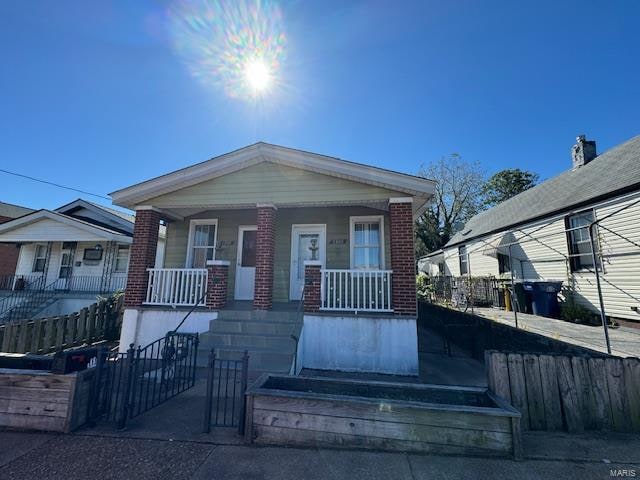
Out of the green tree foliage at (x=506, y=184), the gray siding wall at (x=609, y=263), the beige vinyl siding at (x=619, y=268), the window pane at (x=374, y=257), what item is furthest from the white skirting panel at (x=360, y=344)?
the green tree foliage at (x=506, y=184)

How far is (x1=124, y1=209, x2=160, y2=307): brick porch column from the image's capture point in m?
7.08

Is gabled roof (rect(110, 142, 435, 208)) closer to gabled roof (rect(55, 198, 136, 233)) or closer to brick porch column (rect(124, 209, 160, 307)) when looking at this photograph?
brick porch column (rect(124, 209, 160, 307))

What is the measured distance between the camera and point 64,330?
7871 mm

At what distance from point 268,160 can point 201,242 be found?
372 centimetres

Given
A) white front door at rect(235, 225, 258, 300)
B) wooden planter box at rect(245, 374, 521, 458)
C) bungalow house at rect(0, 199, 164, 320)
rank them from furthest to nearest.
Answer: bungalow house at rect(0, 199, 164, 320) → white front door at rect(235, 225, 258, 300) → wooden planter box at rect(245, 374, 521, 458)

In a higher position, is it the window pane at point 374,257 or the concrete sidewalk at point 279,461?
the window pane at point 374,257

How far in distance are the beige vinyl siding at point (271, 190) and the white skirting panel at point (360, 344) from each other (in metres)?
2.79

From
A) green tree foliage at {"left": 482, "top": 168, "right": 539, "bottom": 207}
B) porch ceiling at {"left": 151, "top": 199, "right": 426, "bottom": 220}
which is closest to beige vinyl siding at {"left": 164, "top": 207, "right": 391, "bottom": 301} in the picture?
porch ceiling at {"left": 151, "top": 199, "right": 426, "bottom": 220}

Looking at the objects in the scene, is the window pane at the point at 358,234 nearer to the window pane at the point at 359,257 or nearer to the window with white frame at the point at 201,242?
the window pane at the point at 359,257

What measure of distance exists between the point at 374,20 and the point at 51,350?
12.5 meters

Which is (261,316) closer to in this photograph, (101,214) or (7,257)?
(101,214)

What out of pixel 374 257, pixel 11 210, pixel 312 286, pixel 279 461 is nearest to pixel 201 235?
pixel 312 286

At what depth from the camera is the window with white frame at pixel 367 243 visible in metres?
7.91

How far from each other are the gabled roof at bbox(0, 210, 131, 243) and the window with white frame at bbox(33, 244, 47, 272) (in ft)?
4.68
